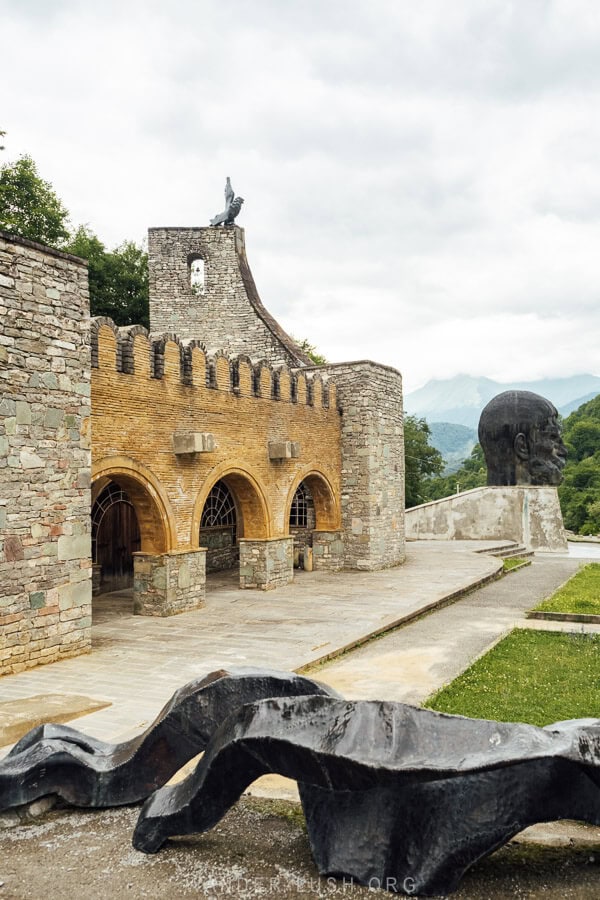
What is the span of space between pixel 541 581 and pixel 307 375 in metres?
7.25

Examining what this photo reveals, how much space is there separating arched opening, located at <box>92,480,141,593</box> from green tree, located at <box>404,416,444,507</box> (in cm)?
2196

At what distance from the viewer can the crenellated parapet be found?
11156 millimetres

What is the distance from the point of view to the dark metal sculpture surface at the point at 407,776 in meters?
2.98

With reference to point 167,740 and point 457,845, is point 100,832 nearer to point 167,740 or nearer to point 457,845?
point 167,740

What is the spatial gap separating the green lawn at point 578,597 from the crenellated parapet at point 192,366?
680 centimetres

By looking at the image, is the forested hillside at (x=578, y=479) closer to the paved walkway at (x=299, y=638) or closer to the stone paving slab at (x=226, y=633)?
the stone paving slab at (x=226, y=633)

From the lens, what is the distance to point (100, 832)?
12.3 ft

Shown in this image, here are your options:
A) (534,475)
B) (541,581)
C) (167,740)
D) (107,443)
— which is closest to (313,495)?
(541,581)

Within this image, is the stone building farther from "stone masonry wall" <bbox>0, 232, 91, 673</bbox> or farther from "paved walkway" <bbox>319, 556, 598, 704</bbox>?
"paved walkway" <bbox>319, 556, 598, 704</bbox>

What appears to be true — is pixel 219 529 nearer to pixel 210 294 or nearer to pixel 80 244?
pixel 210 294

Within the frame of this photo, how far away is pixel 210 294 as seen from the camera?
66.5ft

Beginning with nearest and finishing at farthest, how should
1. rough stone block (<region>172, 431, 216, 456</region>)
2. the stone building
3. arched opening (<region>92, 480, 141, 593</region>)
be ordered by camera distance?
the stone building → rough stone block (<region>172, 431, 216, 456</region>) → arched opening (<region>92, 480, 141, 593</region>)

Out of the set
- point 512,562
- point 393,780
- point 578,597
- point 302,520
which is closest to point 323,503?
point 302,520

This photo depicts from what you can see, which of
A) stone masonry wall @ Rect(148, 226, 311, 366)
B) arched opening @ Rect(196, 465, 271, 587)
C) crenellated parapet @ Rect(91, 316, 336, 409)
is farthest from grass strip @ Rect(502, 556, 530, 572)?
stone masonry wall @ Rect(148, 226, 311, 366)
